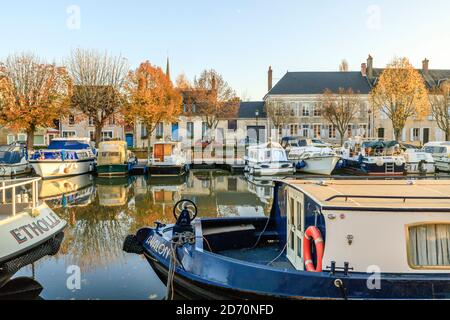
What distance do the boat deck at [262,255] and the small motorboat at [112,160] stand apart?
21.3 metres

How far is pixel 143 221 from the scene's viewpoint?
570 inches

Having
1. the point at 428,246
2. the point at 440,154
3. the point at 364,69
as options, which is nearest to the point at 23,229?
the point at 428,246

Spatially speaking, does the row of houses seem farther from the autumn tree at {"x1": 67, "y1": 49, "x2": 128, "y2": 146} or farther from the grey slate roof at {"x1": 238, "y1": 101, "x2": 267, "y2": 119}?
the autumn tree at {"x1": 67, "y1": 49, "x2": 128, "y2": 146}

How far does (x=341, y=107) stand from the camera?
48.5 m

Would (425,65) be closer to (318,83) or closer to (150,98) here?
(318,83)

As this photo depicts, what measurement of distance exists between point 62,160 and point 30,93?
33.5 feet

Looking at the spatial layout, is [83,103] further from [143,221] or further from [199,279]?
[199,279]

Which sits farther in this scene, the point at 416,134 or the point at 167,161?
the point at 416,134

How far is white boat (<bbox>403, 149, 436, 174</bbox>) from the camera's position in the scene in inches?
1193

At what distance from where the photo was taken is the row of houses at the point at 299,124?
52.2m

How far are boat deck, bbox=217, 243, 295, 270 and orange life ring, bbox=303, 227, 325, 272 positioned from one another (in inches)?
52.7

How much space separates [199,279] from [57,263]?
4331 mm
